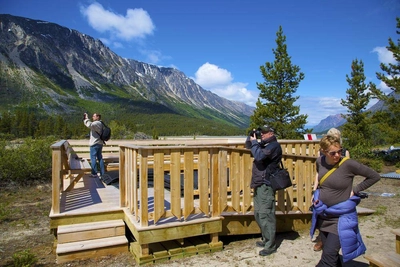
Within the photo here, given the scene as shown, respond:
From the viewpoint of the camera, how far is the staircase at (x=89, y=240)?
4.42 metres

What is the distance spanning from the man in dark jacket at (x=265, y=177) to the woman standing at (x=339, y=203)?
1.12 meters

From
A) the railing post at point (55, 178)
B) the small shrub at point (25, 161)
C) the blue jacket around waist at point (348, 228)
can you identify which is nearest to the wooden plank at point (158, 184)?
the railing post at point (55, 178)

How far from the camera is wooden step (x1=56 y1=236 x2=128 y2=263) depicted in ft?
14.4

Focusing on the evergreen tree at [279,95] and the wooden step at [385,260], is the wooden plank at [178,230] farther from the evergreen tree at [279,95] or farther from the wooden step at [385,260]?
the evergreen tree at [279,95]

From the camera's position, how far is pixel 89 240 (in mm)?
4695

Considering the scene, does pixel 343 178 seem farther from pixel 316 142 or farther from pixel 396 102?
pixel 396 102

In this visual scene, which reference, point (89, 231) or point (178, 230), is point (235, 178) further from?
point (89, 231)

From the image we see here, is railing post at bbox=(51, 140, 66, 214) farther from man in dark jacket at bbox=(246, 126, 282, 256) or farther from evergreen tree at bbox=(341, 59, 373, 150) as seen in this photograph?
evergreen tree at bbox=(341, 59, 373, 150)

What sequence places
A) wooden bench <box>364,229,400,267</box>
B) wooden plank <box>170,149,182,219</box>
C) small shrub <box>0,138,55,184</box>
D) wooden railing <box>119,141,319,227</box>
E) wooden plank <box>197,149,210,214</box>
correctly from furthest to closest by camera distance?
1. small shrub <box>0,138,55,184</box>
2. wooden plank <box>197,149,210,214</box>
3. wooden plank <box>170,149,182,219</box>
4. wooden railing <box>119,141,319,227</box>
5. wooden bench <box>364,229,400,267</box>

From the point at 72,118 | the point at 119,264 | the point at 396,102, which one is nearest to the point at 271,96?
the point at 396,102

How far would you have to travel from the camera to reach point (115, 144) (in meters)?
10.2

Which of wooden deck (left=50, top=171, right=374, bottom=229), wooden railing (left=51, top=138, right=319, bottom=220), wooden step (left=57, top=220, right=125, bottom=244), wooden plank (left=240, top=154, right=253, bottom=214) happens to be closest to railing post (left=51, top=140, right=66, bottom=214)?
wooden railing (left=51, top=138, right=319, bottom=220)

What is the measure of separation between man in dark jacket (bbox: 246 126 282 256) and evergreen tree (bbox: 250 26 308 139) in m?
17.9

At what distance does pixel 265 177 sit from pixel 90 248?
288 centimetres
